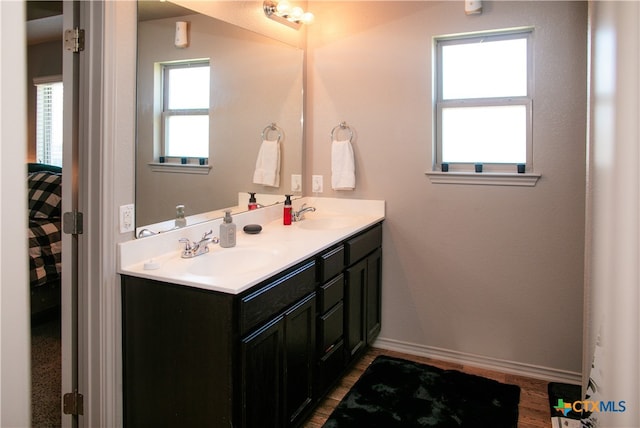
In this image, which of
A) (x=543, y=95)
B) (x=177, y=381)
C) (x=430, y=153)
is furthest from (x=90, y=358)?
(x=543, y=95)

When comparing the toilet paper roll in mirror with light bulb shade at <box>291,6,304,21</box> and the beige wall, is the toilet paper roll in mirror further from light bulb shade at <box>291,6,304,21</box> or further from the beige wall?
the beige wall

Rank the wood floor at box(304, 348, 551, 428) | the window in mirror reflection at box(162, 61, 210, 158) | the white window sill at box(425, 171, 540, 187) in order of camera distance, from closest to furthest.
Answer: the window in mirror reflection at box(162, 61, 210, 158)
the wood floor at box(304, 348, 551, 428)
the white window sill at box(425, 171, 540, 187)

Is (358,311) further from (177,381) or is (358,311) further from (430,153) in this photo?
(177,381)

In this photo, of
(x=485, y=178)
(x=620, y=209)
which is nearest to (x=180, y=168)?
(x=485, y=178)

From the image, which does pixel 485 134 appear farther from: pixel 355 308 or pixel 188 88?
pixel 188 88

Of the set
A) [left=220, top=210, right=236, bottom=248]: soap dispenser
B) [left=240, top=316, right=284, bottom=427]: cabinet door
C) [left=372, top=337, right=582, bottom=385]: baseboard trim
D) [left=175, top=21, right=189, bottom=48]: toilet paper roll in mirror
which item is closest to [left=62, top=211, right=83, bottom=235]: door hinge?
[left=220, top=210, right=236, bottom=248]: soap dispenser

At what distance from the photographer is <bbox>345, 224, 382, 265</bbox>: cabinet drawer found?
8.49 feet

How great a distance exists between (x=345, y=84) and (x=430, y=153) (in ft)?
2.43

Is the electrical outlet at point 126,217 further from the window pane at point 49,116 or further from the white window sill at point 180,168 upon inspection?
the window pane at point 49,116

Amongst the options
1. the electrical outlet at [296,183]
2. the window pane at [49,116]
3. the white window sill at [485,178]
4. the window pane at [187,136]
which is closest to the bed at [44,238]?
the window pane at [49,116]

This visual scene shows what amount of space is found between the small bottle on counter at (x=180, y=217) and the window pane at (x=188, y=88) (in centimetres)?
46

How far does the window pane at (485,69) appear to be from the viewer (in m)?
2.82

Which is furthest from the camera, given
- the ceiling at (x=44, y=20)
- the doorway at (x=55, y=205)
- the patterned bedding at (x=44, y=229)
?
the patterned bedding at (x=44, y=229)

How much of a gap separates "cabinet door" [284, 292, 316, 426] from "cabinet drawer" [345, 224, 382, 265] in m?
0.46
